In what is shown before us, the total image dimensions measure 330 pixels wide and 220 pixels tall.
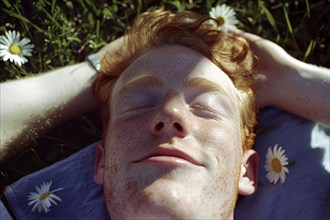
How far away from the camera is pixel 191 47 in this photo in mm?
2613

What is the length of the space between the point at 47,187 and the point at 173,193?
94 cm

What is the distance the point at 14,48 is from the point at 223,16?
113 cm

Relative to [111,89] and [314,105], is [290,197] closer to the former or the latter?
[314,105]

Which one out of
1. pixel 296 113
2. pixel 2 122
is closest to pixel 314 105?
pixel 296 113

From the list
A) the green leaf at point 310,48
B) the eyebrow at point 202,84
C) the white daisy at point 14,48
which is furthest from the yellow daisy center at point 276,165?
the white daisy at point 14,48

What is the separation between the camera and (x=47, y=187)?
2.77 metres

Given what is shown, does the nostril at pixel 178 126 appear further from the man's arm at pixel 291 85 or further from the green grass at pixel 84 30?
the green grass at pixel 84 30

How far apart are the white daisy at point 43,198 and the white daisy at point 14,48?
0.65m

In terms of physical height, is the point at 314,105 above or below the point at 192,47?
below

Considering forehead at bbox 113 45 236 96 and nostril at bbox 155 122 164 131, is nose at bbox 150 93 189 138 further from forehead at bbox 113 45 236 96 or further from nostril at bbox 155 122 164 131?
forehead at bbox 113 45 236 96

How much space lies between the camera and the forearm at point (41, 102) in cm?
277

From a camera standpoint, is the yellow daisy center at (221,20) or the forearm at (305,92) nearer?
the forearm at (305,92)

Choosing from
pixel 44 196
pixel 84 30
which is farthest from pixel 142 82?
pixel 84 30

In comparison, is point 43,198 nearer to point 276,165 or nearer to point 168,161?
point 168,161
